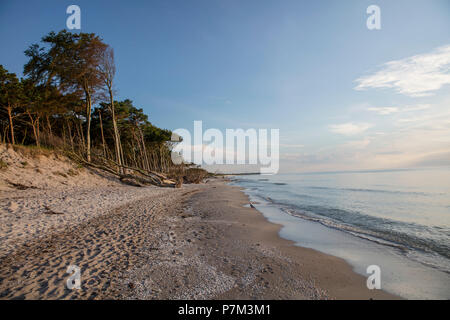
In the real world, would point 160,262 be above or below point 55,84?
below

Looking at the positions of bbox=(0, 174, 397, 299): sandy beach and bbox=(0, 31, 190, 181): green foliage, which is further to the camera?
bbox=(0, 31, 190, 181): green foliage

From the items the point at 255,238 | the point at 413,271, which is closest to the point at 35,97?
the point at 255,238

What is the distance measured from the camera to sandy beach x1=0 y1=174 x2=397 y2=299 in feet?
10.0

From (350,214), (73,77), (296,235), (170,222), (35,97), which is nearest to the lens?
(296,235)

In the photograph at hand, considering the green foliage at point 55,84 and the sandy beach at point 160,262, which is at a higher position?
the green foliage at point 55,84

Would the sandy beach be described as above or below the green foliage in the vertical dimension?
below

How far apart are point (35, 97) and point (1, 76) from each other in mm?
2231

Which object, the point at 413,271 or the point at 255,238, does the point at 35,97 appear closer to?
the point at 255,238

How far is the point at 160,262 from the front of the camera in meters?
4.01

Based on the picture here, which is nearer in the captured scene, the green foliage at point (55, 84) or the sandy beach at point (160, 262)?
the sandy beach at point (160, 262)

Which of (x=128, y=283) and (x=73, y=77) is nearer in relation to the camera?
(x=128, y=283)

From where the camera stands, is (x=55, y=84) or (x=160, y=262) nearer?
(x=160, y=262)

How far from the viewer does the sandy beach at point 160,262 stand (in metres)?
3.06

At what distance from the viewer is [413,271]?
4109mm
